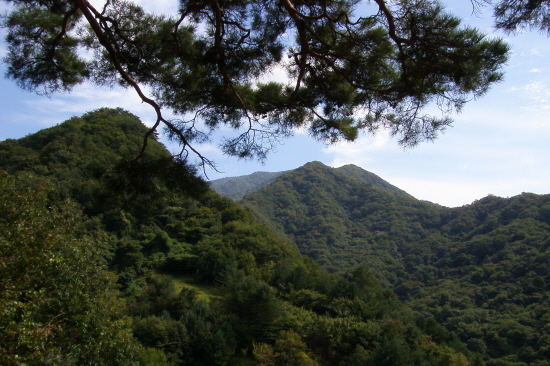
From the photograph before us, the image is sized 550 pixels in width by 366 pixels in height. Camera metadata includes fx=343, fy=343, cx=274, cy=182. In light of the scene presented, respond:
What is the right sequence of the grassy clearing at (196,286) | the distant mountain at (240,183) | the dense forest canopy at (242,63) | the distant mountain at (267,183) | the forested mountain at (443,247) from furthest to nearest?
the distant mountain at (240,183) < the distant mountain at (267,183) < the forested mountain at (443,247) < the grassy clearing at (196,286) < the dense forest canopy at (242,63)

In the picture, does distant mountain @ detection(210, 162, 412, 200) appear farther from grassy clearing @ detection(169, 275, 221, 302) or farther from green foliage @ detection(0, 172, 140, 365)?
green foliage @ detection(0, 172, 140, 365)

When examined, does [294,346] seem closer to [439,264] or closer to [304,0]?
[304,0]

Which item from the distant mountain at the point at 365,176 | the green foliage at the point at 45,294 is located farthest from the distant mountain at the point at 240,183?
the green foliage at the point at 45,294

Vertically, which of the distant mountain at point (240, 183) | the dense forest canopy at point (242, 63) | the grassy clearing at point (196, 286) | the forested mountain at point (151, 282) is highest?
the distant mountain at point (240, 183)

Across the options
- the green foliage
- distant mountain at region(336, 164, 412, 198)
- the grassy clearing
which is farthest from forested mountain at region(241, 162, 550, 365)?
the green foliage

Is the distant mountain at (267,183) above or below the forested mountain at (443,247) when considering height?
above

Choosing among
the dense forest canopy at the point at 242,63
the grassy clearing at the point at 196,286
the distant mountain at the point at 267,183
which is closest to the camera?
the dense forest canopy at the point at 242,63

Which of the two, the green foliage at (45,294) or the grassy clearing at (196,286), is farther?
the grassy clearing at (196,286)

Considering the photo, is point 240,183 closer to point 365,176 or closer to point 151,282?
point 365,176

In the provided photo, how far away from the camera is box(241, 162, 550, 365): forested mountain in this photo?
32.3m

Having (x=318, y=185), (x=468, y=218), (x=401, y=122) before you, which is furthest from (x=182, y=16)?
(x=318, y=185)

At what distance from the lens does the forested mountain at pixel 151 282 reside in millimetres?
4004

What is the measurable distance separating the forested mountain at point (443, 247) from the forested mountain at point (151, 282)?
11088 millimetres

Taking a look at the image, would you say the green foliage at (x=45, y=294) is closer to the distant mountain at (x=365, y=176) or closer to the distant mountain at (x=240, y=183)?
the distant mountain at (x=240, y=183)
